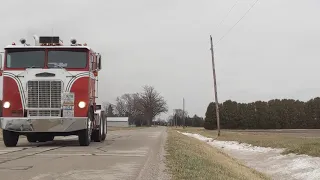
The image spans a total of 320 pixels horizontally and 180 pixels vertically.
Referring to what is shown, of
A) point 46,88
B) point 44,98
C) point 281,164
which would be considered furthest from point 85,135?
point 281,164

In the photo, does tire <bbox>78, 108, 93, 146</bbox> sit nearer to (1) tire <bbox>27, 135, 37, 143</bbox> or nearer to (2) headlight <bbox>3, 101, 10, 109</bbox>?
(2) headlight <bbox>3, 101, 10, 109</bbox>

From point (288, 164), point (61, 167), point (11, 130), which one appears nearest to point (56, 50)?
point (11, 130)

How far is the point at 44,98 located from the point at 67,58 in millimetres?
1763

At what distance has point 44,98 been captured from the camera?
47.3ft

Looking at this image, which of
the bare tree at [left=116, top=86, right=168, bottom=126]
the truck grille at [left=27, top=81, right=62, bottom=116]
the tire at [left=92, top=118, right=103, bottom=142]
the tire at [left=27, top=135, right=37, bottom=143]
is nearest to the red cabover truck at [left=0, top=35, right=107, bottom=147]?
the truck grille at [left=27, top=81, right=62, bottom=116]

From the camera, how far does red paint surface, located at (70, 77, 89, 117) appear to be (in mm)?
14641

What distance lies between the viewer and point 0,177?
7.92 metres

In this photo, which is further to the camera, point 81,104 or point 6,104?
point 81,104

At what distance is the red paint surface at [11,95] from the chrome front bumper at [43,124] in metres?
0.33

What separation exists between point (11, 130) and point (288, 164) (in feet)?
35.5

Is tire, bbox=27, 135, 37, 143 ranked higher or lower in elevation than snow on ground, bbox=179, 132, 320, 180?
higher

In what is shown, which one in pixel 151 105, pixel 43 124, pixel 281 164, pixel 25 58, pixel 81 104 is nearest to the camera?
pixel 43 124

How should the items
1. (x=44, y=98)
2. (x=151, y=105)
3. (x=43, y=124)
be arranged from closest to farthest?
(x=43, y=124)
(x=44, y=98)
(x=151, y=105)

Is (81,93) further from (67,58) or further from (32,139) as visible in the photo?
(32,139)
